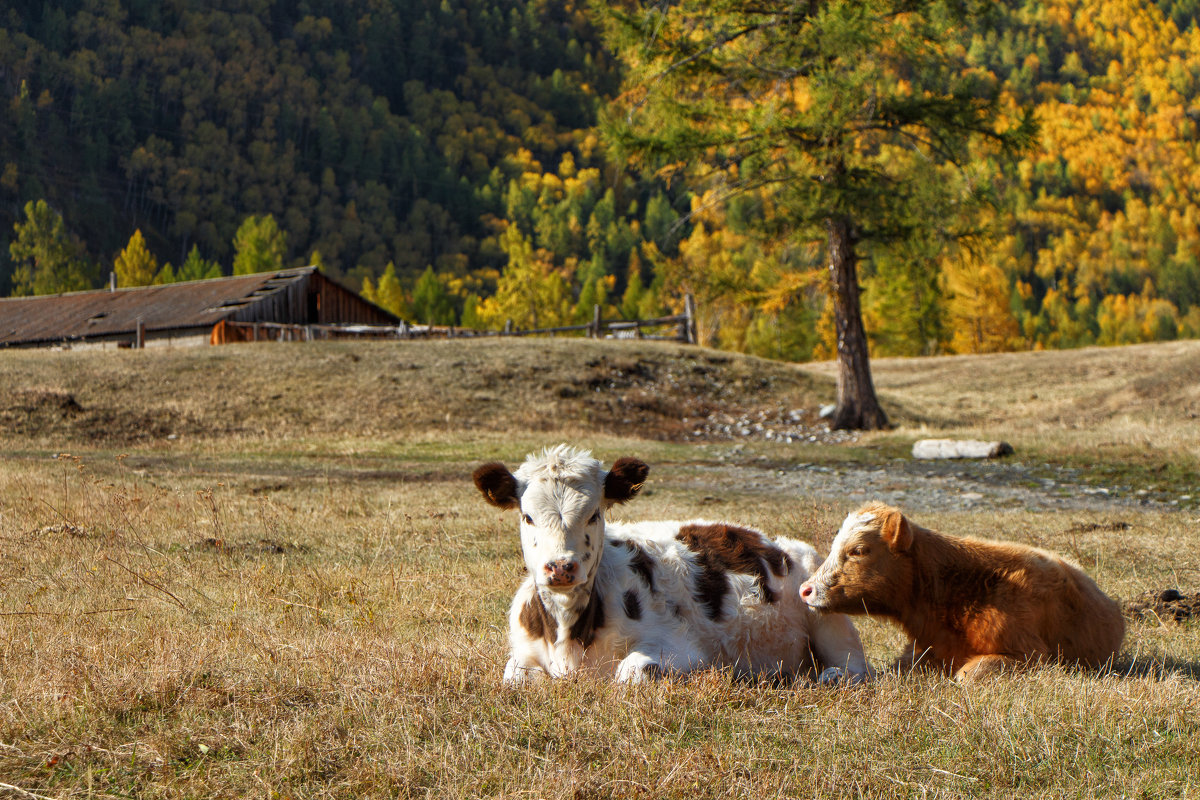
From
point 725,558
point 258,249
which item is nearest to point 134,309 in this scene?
point 258,249

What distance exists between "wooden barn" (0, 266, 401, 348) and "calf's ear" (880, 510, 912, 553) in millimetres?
39733

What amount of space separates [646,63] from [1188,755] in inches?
912

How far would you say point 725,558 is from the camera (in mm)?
5488

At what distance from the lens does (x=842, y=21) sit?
2147 centimetres

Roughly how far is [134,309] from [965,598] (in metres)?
51.1

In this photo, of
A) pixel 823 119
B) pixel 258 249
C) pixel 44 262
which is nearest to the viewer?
pixel 823 119

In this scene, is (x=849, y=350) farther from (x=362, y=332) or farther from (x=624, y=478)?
(x=362, y=332)

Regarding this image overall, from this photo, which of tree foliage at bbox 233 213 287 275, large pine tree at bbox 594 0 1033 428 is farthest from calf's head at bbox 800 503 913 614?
tree foliage at bbox 233 213 287 275

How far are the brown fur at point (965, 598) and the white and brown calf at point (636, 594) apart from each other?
326mm

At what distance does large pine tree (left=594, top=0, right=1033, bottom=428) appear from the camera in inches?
909

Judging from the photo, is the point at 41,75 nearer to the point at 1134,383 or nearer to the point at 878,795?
the point at 1134,383

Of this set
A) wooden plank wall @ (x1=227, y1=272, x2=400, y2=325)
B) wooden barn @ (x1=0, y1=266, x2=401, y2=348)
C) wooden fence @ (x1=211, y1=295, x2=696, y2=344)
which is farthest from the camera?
wooden plank wall @ (x1=227, y1=272, x2=400, y2=325)

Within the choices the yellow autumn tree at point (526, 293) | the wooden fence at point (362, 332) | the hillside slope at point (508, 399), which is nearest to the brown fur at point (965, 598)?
the hillside slope at point (508, 399)

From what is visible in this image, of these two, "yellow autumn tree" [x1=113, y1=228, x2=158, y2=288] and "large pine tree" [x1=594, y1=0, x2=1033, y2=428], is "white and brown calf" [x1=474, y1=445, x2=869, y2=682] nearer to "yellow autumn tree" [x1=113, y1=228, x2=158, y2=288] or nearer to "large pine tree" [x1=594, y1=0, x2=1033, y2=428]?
"large pine tree" [x1=594, y1=0, x2=1033, y2=428]
